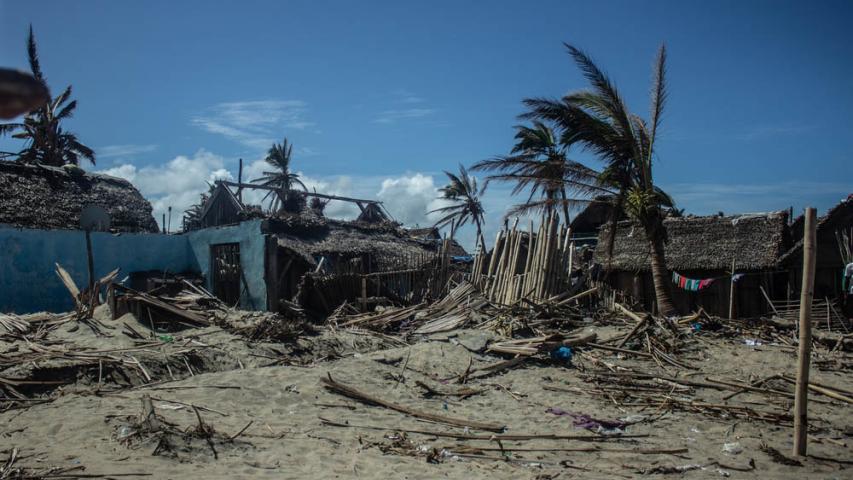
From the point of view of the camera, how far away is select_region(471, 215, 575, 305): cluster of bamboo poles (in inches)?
491

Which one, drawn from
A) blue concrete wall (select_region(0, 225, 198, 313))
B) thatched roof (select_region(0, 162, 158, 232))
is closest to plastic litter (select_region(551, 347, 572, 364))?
blue concrete wall (select_region(0, 225, 198, 313))

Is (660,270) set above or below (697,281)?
above

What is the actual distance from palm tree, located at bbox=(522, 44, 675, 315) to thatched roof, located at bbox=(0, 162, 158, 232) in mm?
11972

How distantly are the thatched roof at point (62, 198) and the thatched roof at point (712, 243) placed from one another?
13695mm

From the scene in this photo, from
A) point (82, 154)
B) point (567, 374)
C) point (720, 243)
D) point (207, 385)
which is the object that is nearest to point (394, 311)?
point (567, 374)

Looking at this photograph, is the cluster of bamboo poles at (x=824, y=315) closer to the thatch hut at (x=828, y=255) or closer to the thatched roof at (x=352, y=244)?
the thatch hut at (x=828, y=255)

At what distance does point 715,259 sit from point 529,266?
18.9ft

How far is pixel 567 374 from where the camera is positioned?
8695 millimetres

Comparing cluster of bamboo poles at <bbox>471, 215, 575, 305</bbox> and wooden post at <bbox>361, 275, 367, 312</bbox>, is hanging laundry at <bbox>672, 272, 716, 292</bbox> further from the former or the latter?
wooden post at <bbox>361, 275, 367, 312</bbox>

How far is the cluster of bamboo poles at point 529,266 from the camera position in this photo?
12477 millimetres

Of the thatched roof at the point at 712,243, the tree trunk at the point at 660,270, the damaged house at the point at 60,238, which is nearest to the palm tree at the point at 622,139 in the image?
the tree trunk at the point at 660,270

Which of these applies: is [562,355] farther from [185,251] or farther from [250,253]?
[185,251]

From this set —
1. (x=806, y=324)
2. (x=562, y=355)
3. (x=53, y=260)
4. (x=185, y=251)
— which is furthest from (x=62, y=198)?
(x=806, y=324)

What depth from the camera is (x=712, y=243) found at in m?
15.7
